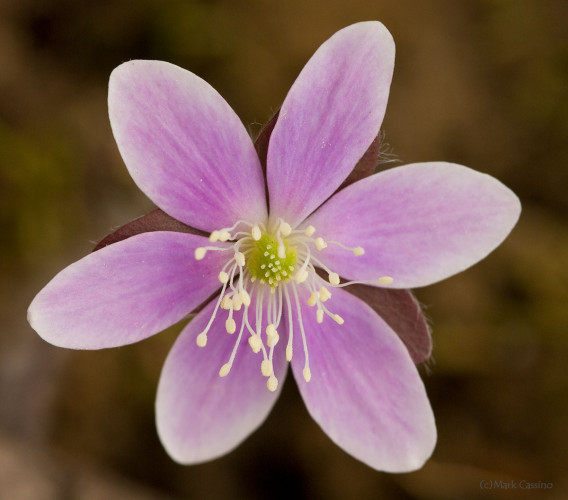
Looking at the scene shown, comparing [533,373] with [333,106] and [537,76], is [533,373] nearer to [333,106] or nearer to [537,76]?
[537,76]

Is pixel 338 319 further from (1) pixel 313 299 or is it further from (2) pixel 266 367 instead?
(2) pixel 266 367

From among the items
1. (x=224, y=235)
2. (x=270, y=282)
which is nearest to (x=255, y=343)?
(x=270, y=282)

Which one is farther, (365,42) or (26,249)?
(26,249)

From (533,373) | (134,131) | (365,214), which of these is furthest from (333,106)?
(533,373)

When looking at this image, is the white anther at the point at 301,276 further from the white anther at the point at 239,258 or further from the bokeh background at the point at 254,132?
the bokeh background at the point at 254,132

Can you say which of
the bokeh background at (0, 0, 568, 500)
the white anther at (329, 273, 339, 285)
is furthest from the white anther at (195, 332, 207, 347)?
the bokeh background at (0, 0, 568, 500)

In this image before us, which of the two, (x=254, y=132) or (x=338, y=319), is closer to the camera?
(x=338, y=319)

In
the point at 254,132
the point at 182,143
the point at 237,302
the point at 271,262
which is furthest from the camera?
the point at 254,132
